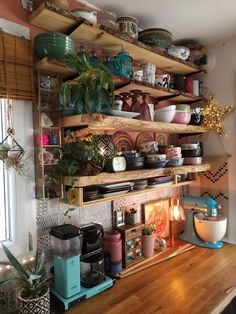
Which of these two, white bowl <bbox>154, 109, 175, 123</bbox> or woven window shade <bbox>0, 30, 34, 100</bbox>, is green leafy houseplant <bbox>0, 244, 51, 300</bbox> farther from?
white bowl <bbox>154, 109, 175, 123</bbox>

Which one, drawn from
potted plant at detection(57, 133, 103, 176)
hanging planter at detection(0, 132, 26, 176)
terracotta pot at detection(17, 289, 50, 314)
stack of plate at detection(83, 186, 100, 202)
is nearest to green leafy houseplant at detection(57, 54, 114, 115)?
potted plant at detection(57, 133, 103, 176)

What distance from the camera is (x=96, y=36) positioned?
1480 mm

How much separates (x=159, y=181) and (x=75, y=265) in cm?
84

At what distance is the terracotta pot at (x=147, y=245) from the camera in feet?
5.93

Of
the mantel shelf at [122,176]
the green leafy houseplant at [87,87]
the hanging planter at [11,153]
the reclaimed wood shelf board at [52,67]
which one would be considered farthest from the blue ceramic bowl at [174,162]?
the hanging planter at [11,153]

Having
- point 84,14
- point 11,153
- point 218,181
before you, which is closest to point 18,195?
point 11,153

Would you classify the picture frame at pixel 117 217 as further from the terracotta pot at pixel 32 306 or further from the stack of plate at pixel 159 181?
the terracotta pot at pixel 32 306

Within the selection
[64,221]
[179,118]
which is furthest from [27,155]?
[179,118]

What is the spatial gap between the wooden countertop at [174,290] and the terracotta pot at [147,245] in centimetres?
12

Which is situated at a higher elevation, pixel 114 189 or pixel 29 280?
pixel 114 189

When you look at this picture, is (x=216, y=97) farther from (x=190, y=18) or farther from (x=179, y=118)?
(x=190, y=18)

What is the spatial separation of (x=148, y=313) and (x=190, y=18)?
1908mm

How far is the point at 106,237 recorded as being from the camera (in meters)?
1.63

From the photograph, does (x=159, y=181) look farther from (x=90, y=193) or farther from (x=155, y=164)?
(x=90, y=193)
